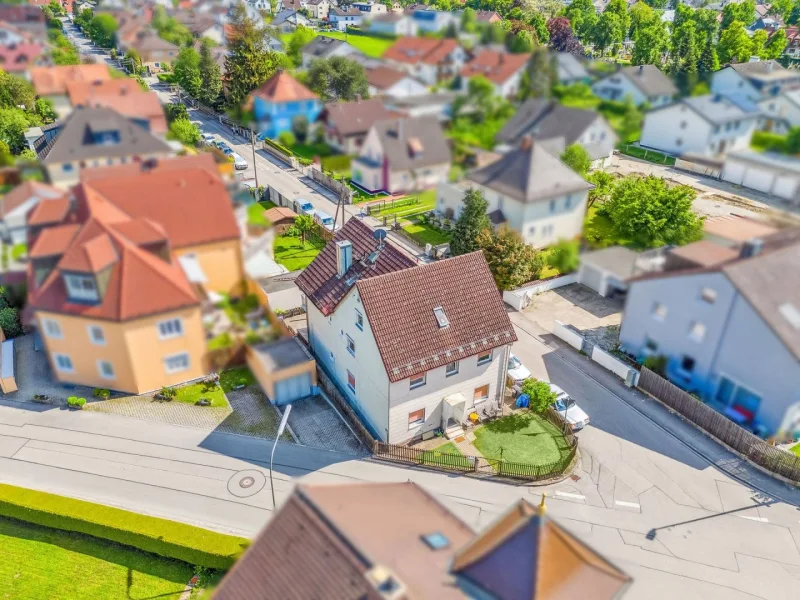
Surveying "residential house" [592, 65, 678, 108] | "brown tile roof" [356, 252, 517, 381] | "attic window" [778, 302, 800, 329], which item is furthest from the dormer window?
"brown tile roof" [356, 252, 517, 381]

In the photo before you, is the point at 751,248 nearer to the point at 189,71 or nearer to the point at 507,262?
the point at 189,71

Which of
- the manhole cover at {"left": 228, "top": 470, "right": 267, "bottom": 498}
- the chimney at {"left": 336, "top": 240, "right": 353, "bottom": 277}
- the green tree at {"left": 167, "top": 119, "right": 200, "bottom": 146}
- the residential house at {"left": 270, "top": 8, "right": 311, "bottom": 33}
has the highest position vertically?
the residential house at {"left": 270, "top": 8, "right": 311, "bottom": 33}

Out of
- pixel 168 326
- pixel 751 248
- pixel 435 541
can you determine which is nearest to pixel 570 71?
pixel 751 248

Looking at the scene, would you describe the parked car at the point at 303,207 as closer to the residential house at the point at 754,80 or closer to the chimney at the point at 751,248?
the residential house at the point at 754,80

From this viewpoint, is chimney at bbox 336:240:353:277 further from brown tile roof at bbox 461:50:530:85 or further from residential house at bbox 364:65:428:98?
brown tile roof at bbox 461:50:530:85

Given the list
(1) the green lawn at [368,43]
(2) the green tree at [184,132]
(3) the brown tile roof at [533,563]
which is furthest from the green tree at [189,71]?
(3) the brown tile roof at [533,563]

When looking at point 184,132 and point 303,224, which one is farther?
point 303,224
